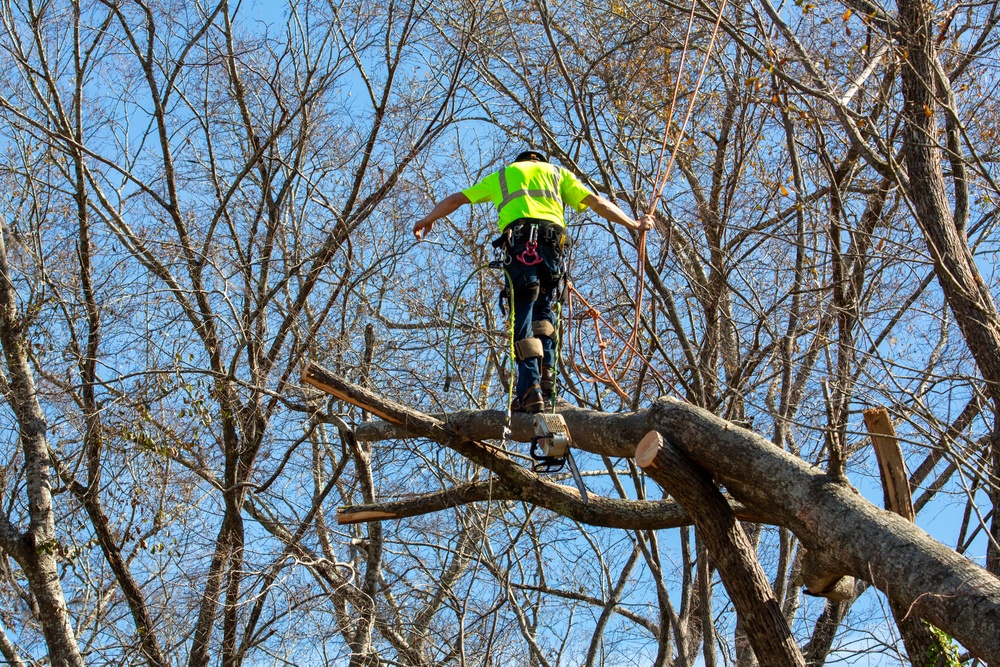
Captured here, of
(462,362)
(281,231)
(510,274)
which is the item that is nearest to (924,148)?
(510,274)

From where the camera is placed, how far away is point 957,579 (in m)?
3.87

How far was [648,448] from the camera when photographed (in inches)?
199

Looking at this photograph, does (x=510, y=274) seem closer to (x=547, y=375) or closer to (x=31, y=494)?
(x=547, y=375)

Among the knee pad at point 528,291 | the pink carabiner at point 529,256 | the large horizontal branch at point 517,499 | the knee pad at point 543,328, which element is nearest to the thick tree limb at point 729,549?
the large horizontal branch at point 517,499

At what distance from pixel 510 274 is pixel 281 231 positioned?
12.1 ft

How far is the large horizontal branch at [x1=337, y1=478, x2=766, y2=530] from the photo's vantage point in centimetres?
591

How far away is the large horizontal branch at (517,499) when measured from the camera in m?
5.91

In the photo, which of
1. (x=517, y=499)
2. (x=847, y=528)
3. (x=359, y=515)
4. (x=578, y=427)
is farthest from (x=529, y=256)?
(x=847, y=528)

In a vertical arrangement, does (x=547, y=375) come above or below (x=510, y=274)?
below

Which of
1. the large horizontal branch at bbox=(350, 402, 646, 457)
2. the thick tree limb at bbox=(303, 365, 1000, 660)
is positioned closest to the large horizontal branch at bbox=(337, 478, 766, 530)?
the thick tree limb at bbox=(303, 365, 1000, 660)

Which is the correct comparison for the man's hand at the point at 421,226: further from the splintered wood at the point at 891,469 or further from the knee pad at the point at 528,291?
the splintered wood at the point at 891,469

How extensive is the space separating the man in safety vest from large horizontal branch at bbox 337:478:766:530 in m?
0.70

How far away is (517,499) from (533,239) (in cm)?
176

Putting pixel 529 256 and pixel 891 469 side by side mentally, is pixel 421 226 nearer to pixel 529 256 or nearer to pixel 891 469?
pixel 529 256
